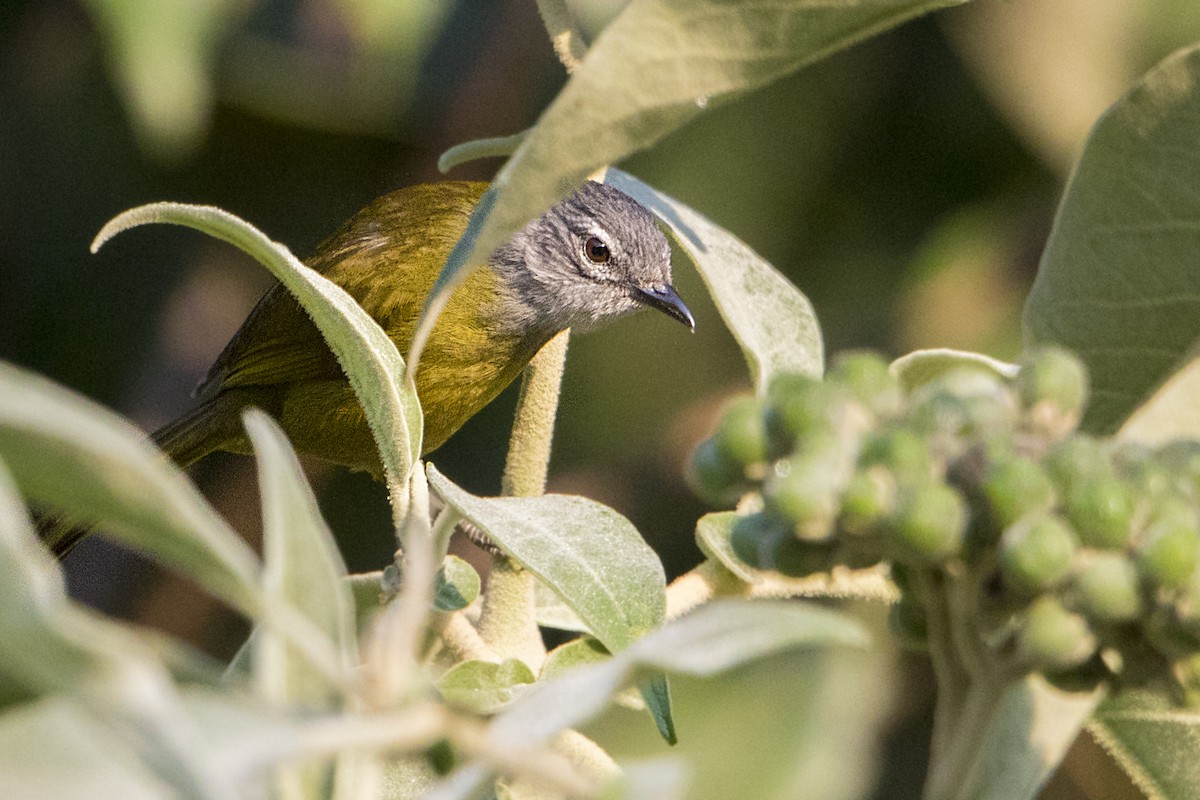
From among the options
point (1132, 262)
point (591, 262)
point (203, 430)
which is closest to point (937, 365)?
point (1132, 262)

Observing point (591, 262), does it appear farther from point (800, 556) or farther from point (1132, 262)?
point (800, 556)

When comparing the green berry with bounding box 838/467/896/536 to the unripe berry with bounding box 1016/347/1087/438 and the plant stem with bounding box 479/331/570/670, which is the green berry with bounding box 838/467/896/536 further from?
the plant stem with bounding box 479/331/570/670

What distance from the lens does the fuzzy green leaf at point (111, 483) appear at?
2.76 ft

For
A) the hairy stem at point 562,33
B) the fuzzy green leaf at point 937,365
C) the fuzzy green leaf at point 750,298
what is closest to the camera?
the fuzzy green leaf at point 937,365

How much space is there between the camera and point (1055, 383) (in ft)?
3.49

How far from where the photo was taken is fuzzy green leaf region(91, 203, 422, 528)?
5.33ft

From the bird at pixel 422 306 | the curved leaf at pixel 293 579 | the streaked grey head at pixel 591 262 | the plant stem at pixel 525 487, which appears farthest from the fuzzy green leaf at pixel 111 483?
the streaked grey head at pixel 591 262

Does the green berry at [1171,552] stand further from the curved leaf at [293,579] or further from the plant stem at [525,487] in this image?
the plant stem at [525,487]

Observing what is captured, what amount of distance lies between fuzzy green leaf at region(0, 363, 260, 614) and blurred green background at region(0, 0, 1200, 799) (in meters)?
4.01

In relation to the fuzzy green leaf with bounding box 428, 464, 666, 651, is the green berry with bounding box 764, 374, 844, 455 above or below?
above

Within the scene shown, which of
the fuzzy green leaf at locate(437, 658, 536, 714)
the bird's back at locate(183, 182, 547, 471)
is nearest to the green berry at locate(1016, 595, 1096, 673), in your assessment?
the fuzzy green leaf at locate(437, 658, 536, 714)

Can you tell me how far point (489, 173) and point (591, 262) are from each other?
1.05m

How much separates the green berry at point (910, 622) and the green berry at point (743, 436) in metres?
0.17

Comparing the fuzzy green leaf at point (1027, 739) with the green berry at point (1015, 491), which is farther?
the fuzzy green leaf at point (1027, 739)
